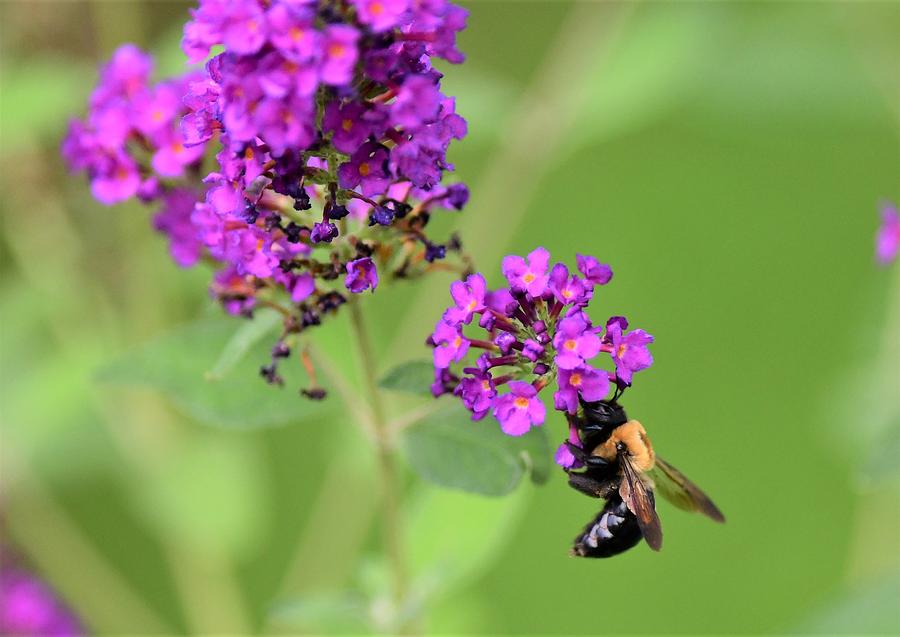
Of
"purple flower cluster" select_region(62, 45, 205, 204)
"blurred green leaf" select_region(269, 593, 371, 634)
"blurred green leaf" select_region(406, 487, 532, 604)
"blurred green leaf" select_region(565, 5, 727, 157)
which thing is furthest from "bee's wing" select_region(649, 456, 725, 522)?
"blurred green leaf" select_region(565, 5, 727, 157)

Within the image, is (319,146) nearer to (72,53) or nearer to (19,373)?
(72,53)

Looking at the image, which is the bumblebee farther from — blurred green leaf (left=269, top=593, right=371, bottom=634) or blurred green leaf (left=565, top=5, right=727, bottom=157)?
blurred green leaf (left=565, top=5, right=727, bottom=157)

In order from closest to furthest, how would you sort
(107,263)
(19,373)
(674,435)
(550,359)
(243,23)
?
(243,23) < (550,359) < (107,263) < (19,373) < (674,435)

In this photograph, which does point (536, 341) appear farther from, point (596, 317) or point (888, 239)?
point (596, 317)

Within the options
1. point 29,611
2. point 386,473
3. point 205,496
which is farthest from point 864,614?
point 29,611

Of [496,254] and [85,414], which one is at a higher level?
[496,254]

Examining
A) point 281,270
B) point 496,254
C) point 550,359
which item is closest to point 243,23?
point 281,270
